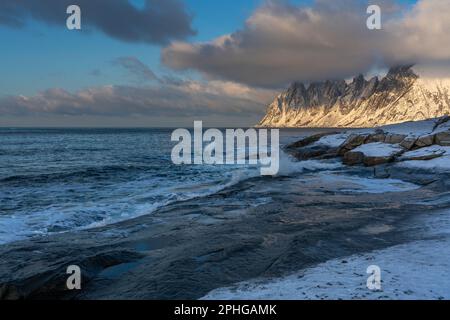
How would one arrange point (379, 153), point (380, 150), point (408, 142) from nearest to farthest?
point (379, 153), point (380, 150), point (408, 142)

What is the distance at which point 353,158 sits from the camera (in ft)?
104

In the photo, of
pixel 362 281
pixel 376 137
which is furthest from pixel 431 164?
pixel 362 281

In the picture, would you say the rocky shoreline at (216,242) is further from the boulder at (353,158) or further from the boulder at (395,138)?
the boulder at (395,138)

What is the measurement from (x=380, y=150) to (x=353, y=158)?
2333 mm

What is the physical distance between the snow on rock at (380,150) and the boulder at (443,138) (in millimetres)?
2869

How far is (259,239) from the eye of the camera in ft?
34.5

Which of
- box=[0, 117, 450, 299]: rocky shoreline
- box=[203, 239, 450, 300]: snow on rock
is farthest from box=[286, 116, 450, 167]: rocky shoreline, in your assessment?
box=[203, 239, 450, 300]: snow on rock

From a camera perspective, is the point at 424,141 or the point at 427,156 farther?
the point at 424,141

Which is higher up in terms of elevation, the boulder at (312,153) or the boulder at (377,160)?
the boulder at (312,153)

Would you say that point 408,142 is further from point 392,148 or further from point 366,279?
point 366,279

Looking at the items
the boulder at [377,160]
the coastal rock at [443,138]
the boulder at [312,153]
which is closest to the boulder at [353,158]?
the boulder at [377,160]

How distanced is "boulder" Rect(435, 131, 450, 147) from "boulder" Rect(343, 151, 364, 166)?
6181 millimetres

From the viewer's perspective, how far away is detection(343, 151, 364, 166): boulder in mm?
30781

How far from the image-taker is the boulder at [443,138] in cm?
3000
